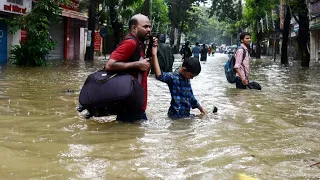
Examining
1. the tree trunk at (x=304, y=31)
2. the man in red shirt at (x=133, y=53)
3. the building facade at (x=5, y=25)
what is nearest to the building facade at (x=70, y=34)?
the building facade at (x=5, y=25)

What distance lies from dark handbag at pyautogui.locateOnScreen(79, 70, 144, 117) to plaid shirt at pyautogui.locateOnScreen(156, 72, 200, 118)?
0.80 m

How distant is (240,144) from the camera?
434cm

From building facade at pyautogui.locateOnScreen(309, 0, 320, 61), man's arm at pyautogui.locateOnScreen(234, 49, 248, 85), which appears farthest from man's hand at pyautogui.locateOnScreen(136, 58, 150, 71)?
building facade at pyautogui.locateOnScreen(309, 0, 320, 61)

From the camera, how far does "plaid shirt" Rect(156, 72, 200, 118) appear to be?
5.55 m

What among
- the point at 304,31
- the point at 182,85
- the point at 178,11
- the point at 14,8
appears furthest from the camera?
the point at 178,11

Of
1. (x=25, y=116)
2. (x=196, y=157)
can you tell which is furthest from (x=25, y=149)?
(x=25, y=116)

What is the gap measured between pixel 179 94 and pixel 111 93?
1.31 m

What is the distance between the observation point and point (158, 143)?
4.32 meters

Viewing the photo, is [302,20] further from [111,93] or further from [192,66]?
[111,93]

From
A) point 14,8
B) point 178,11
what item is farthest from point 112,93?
point 178,11

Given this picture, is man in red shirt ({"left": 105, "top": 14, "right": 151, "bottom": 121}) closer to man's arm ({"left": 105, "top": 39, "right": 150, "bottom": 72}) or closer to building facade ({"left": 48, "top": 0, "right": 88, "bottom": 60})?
man's arm ({"left": 105, "top": 39, "right": 150, "bottom": 72})

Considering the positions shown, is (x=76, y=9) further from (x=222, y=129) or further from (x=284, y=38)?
(x=222, y=129)

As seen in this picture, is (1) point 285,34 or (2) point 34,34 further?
(1) point 285,34

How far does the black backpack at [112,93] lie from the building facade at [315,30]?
81.4 ft
